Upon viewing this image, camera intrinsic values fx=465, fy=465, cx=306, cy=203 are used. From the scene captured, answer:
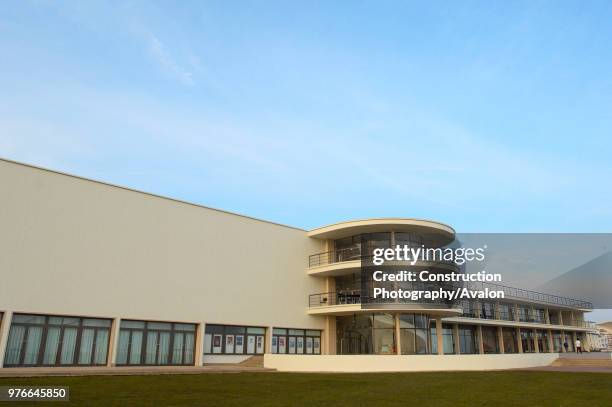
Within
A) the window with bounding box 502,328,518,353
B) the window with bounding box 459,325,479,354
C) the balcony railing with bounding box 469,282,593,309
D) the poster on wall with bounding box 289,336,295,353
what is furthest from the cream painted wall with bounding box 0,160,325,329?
the window with bounding box 502,328,518,353

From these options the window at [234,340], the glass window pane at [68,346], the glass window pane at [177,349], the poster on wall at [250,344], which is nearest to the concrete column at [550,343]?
the window at [234,340]

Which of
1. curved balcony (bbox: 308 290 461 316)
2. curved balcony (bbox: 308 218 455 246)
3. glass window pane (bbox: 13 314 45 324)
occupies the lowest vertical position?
glass window pane (bbox: 13 314 45 324)

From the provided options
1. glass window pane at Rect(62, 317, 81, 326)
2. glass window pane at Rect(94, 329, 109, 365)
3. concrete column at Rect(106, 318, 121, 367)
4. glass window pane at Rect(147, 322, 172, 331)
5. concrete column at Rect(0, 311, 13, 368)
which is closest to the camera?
concrete column at Rect(0, 311, 13, 368)

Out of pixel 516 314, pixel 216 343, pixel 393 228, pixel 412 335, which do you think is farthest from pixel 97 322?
pixel 516 314

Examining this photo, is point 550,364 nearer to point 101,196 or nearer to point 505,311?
point 505,311

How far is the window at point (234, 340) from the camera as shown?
25.2m

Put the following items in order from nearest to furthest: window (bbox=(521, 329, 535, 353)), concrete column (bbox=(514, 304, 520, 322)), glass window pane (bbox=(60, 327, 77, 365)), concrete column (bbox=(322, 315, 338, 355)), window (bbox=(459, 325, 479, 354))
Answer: glass window pane (bbox=(60, 327, 77, 365)) < concrete column (bbox=(322, 315, 338, 355)) < window (bbox=(459, 325, 479, 354)) < concrete column (bbox=(514, 304, 520, 322)) < window (bbox=(521, 329, 535, 353))

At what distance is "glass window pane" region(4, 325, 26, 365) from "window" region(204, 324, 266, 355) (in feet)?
28.6

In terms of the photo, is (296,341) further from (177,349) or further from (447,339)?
(447,339)

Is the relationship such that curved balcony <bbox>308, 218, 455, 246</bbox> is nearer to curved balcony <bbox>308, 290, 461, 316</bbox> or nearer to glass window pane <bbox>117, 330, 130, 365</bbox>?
curved balcony <bbox>308, 290, 461, 316</bbox>

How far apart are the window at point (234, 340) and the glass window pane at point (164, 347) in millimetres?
2155

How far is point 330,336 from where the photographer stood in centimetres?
3000

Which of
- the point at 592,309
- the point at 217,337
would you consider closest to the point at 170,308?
the point at 217,337

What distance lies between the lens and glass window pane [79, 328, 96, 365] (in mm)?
20766
